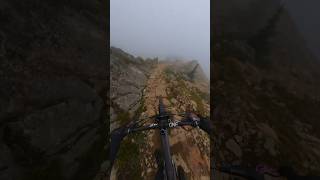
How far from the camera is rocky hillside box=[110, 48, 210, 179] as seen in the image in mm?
7793

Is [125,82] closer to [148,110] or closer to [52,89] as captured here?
[148,110]

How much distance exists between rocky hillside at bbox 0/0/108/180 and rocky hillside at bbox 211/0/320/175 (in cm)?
359

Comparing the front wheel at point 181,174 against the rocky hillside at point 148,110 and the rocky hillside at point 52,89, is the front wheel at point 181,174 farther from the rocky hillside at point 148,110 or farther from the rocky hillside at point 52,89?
the rocky hillside at point 52,89

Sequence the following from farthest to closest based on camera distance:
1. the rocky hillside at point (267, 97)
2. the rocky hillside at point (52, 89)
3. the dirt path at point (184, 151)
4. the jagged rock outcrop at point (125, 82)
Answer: the jagged rock outcrop at point (125, 82), the dirt path at point (184, 151), the rocky hillside at point (267, 97), the rocky hillside at point (52, 89)

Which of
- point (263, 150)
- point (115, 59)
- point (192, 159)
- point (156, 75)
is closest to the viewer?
point (263, 150)

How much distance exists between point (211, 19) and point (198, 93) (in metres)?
3.90

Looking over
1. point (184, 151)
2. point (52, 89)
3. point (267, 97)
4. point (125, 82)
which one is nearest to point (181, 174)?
point (184, 151)

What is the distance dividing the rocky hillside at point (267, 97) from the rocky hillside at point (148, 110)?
1.03 metres

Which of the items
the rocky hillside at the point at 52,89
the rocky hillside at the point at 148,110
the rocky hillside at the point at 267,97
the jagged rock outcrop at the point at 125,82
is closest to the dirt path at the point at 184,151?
the rocky hillside at the point at 148,110

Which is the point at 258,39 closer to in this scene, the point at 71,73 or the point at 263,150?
the point at 263,150

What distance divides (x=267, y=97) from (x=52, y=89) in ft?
19.3

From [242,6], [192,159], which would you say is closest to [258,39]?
[242,6]

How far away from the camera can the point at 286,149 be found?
23.1 feet

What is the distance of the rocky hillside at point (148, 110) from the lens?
307 inches
